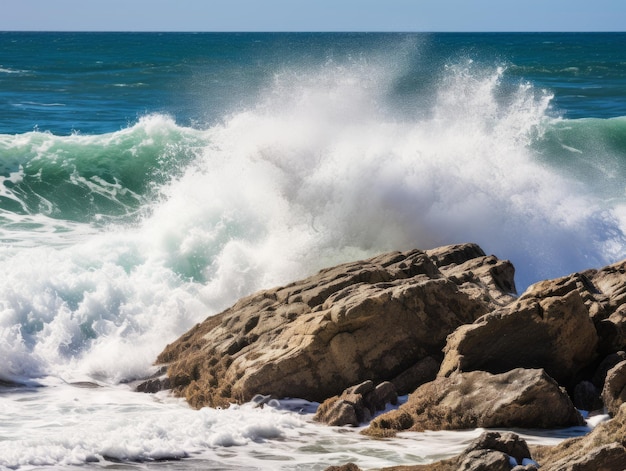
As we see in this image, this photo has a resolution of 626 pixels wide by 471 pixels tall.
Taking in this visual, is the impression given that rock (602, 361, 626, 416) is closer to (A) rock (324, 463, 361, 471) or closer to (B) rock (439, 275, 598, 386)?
(B) rock (439, 275, 598, 386)

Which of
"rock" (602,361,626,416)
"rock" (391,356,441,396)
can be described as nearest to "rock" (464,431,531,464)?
"rock" (602,361,626,416)

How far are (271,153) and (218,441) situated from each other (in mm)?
10248

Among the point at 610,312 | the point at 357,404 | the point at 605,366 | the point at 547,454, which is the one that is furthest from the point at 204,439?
the point at 610,312

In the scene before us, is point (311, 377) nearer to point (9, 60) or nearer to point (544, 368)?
point (544, 368)

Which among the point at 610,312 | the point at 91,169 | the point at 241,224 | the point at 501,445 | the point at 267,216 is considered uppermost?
the point at 91,169

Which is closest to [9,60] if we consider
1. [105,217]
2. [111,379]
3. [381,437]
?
[105,217]

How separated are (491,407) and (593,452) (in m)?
2.69

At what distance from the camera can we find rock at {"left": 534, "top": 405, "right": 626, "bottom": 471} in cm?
730

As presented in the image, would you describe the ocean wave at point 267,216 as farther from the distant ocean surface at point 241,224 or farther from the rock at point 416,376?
the rock at point 416,376

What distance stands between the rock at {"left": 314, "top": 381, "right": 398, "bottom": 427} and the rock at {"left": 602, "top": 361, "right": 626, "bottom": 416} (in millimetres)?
2124

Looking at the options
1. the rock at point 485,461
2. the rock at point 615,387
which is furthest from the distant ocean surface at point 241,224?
the rock at point 485,461

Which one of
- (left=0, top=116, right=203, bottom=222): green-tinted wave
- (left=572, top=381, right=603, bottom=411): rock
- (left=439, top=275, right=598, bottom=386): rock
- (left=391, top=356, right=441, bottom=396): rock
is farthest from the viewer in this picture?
(left=0, top=116, right=203, bottom=222): green-tinted wave

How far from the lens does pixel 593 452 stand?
739 centimetres

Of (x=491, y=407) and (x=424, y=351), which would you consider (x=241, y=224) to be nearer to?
(x=424, y=351)
